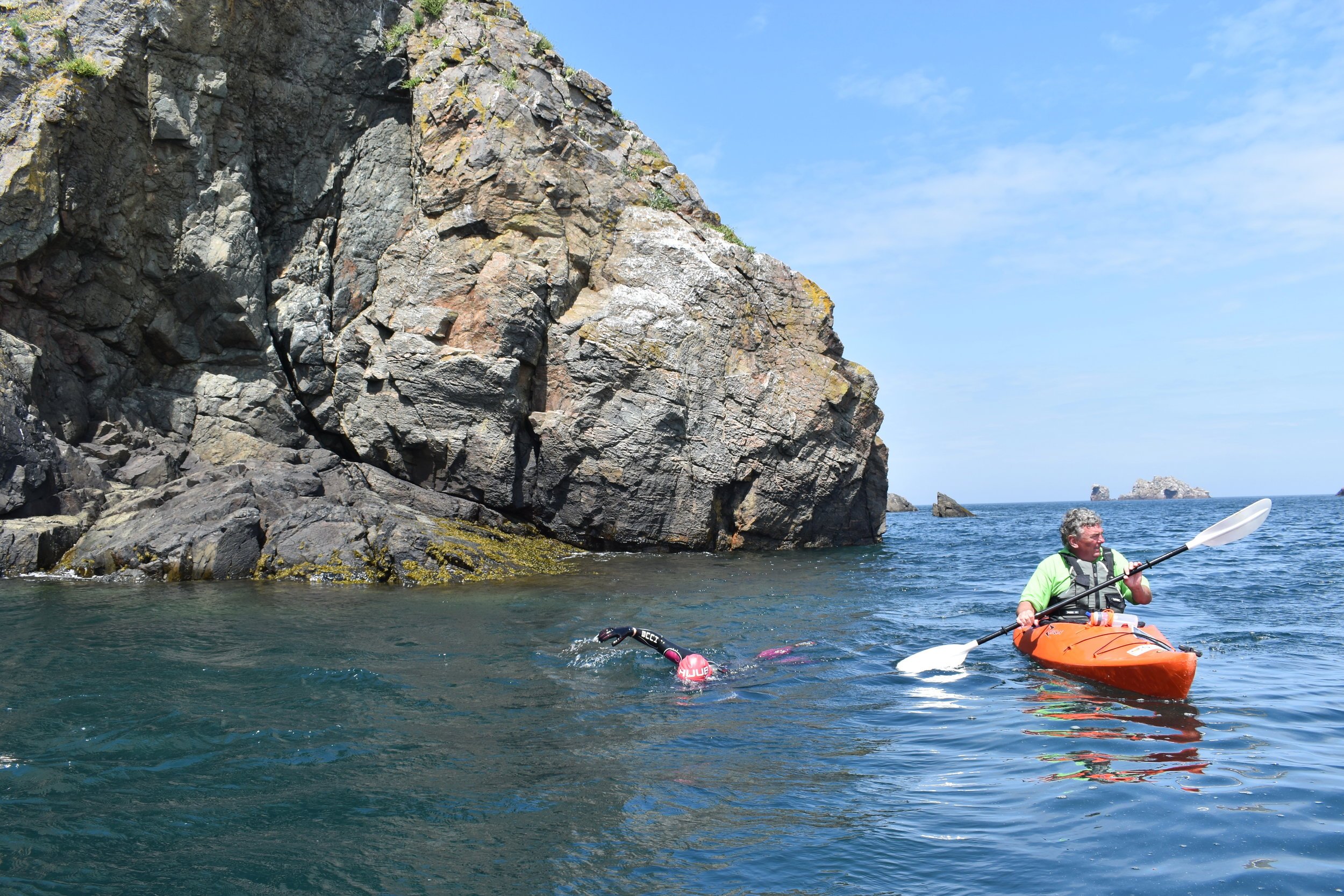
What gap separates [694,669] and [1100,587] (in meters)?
3.99

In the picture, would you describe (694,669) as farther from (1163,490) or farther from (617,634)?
(1163,490)

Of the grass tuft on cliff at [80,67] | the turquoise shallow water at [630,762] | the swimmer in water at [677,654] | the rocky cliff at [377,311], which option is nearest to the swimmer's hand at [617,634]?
the swimmer in water at [677,654]

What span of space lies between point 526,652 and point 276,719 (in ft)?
10.5

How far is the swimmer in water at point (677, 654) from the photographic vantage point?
26.8 ft

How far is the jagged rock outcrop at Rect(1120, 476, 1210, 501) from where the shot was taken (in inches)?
5433

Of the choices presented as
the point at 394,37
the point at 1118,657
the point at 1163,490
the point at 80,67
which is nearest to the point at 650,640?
the point at 1118,657

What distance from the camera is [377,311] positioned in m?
20.8

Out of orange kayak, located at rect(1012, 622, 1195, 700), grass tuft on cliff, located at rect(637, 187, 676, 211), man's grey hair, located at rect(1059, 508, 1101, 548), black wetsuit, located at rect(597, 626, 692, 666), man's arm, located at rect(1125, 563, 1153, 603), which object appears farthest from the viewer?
grass tuft on cliff, located at rect(637, 187, 676, 211)

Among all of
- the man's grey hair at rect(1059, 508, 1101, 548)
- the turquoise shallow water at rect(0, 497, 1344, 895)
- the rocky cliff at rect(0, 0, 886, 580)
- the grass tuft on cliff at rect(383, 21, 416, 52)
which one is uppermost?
the grass tuft on cliff at rect(383, 21, 416, 52)

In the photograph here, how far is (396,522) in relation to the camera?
1622 centimetres

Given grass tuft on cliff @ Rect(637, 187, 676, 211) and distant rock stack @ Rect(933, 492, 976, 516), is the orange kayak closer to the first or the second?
grass tuft on cliff @ Rect(637, 187, 676, 211)

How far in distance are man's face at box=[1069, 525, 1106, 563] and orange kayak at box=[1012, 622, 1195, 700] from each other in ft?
2.28

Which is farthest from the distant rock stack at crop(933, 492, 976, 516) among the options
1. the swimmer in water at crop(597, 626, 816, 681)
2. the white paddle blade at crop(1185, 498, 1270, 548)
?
the swimmer in water at crop(597, 626, 816, 681)

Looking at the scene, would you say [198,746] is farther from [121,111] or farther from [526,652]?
[121,111]
